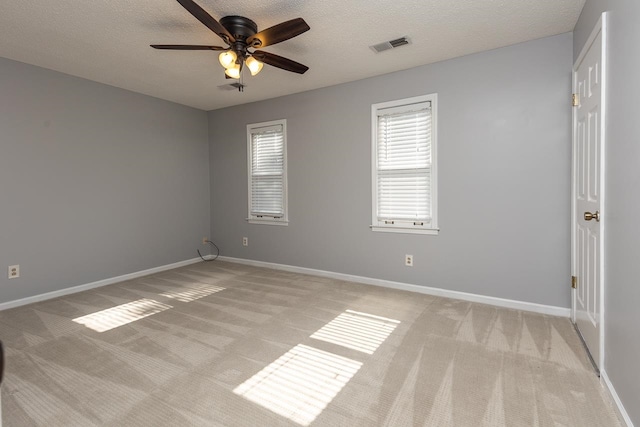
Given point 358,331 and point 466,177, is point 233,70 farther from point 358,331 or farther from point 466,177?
point 466,177

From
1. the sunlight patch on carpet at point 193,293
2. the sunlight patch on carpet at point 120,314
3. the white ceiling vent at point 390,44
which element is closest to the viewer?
the sunlight patch on carpet at point 120,314

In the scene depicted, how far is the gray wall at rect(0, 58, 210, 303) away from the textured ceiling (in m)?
0.41

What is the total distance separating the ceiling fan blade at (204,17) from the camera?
6.40 feet

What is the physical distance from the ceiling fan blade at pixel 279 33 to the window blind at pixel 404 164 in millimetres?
1788

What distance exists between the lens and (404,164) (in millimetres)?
3773

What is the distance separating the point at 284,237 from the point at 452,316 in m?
2.53

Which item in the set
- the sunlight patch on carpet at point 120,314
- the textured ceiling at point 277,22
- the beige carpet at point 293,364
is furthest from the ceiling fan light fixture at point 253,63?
the sunlight patch on carpet at point 120,314

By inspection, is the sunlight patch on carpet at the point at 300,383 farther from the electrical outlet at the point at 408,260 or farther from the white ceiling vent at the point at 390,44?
the white ceiling vent at the point at 390,44

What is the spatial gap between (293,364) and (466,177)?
2.47m

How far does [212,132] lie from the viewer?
18.0 feet

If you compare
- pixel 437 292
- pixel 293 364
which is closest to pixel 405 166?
pixel 437 292

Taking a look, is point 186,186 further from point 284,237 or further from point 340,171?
point 340,171

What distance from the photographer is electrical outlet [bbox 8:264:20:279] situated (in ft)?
11.1

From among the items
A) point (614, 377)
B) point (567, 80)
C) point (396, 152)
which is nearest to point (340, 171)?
point (396, 152)
